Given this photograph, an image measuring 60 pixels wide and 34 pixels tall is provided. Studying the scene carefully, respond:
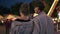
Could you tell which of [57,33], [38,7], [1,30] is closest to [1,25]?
[1,30]

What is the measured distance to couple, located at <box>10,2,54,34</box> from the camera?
2709mm

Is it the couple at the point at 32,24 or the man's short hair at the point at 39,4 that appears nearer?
the couple at the point at 32,24

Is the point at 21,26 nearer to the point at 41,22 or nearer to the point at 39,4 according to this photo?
the point at 41,22

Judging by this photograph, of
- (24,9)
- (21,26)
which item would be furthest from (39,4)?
(21,26)

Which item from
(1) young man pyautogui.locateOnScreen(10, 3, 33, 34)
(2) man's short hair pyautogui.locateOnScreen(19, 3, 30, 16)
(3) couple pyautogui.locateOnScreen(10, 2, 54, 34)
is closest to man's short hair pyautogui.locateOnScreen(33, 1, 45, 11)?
(3) couple pyautogui.locateOnScreen(10, 2, 54, 34)

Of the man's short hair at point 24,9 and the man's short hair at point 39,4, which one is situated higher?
the man's short hair at point 39,4

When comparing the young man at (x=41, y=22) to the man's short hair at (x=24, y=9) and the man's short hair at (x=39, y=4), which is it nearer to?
the man's short hair at (x=39, y=4)

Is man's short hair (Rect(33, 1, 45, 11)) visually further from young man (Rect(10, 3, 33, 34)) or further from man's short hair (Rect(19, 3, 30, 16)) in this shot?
young man (Rect(10, 3, 33, 34))

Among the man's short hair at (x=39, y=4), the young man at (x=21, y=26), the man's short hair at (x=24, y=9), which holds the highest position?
the man's short hair at (x=39, y=4)

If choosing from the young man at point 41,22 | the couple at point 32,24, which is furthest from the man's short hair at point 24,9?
the young man at point 41,22

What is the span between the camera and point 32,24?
2748mm

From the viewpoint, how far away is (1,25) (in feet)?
20.5

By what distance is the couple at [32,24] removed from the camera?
2709mm

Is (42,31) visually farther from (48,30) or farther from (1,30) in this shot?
(1,30)
